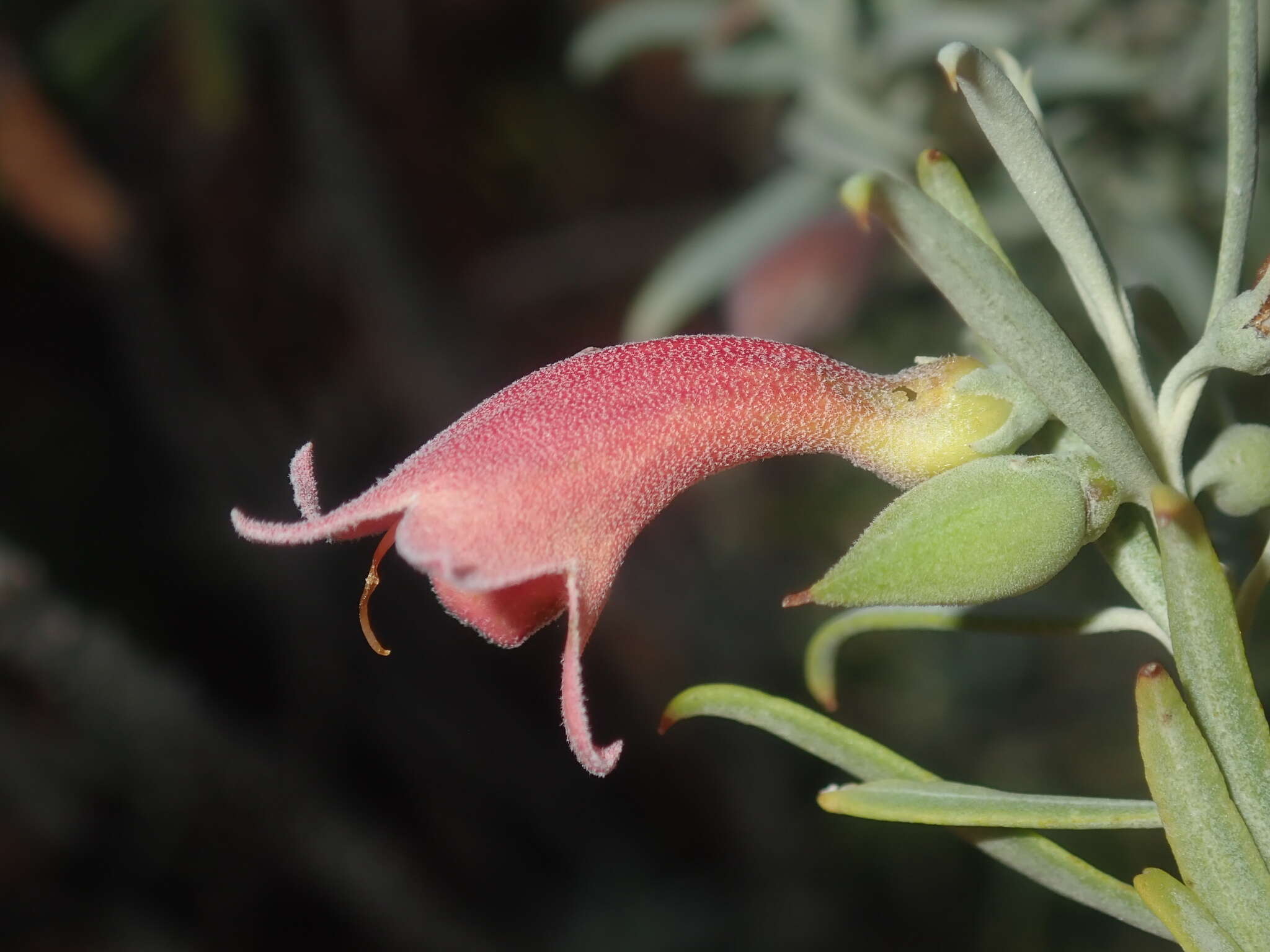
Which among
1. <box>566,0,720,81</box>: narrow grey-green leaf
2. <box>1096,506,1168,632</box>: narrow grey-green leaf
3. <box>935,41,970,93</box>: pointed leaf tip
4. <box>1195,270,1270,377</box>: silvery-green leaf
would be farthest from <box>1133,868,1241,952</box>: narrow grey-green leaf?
<box>566,0,720,81</box>: narrow grey-green leaf

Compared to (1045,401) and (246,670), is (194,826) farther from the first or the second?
(1045,401)

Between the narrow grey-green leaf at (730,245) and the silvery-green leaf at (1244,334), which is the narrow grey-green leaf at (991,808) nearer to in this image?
the silvery-green leaf at (1244,334)

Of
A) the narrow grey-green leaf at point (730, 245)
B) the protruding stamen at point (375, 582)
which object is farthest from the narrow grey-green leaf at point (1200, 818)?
the narrow grey-green leaf at point (730, 245)

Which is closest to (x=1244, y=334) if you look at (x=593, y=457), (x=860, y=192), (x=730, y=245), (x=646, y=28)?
(x=860, y=192)

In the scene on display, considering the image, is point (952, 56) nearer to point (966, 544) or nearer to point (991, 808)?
point (966, 544)

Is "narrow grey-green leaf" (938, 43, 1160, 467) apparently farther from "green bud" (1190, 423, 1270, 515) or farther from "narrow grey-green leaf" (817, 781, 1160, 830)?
"narrow grey-green leaf" (817, 781, 1160, 830)
